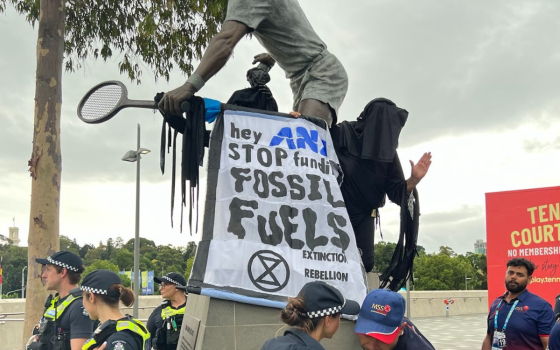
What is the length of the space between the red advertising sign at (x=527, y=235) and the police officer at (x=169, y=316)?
7202 mm

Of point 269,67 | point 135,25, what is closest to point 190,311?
point 269,67

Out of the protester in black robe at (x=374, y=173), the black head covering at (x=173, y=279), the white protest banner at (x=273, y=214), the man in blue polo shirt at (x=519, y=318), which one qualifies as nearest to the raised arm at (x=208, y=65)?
the white protest banner at (x=273, y=214)

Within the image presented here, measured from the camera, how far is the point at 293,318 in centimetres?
258

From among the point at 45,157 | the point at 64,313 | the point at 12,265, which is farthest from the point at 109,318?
the point at 12,265

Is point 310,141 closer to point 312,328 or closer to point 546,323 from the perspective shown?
point 312,328

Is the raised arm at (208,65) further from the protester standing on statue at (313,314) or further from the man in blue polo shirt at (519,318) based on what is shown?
the man in blue polo shirt at (519,318)

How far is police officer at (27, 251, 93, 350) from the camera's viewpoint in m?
4.38

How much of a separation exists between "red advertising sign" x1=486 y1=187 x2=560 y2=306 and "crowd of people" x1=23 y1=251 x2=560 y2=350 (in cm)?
652

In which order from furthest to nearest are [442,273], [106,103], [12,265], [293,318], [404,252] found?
[12,265]
[442,273]
[404,252]
[106,103]
[293,318]

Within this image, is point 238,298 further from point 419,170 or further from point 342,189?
point 419,170

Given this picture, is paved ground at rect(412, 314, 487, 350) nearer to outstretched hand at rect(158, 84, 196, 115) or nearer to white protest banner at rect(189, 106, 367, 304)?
white protest banner at rect(189, 106, 367, 304)

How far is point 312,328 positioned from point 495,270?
11466 mm

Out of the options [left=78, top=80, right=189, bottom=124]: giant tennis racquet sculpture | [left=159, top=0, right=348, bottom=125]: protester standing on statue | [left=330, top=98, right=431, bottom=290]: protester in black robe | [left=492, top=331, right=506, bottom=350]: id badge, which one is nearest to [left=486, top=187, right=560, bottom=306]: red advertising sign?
[left=492, top=331, right=506, bottom=350]: id badge

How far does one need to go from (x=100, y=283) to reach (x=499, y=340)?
367 centimetres
